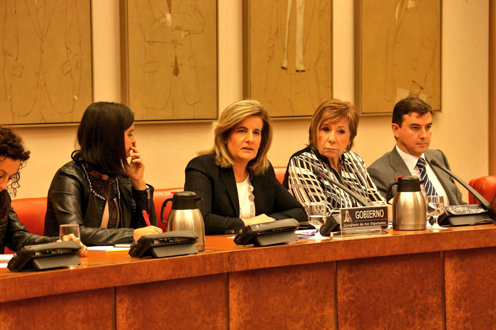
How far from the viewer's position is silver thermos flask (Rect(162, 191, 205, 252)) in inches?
107

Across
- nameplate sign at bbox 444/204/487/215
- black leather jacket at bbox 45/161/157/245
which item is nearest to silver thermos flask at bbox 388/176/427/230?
nameplate sign at bbox 444/204/487/215

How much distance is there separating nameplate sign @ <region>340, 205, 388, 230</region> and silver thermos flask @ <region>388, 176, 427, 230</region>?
10 centimetres

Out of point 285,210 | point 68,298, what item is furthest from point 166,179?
point 68,298

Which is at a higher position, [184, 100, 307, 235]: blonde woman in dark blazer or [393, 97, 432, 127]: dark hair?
[393, 97, 432, 127]: dark hair

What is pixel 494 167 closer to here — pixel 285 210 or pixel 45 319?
pixel 285 210

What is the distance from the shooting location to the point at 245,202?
377 centimetres

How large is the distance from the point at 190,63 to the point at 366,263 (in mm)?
2197

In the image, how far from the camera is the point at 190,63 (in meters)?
4.73

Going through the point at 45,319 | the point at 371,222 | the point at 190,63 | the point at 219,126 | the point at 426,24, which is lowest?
the point at 45,319

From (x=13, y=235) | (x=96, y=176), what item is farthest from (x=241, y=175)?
(x=13, y=235)

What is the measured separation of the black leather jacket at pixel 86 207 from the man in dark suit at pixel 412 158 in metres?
1.53

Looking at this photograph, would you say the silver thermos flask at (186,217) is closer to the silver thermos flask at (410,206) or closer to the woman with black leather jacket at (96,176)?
the woman with black leather jacket at (96,176)

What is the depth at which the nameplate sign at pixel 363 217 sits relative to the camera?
3.00 m

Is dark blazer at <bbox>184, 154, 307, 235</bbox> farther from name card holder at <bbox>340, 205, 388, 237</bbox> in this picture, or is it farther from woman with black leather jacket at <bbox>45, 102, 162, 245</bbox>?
name card holder at <bbox>340, 205, 388, 237</bbox>
